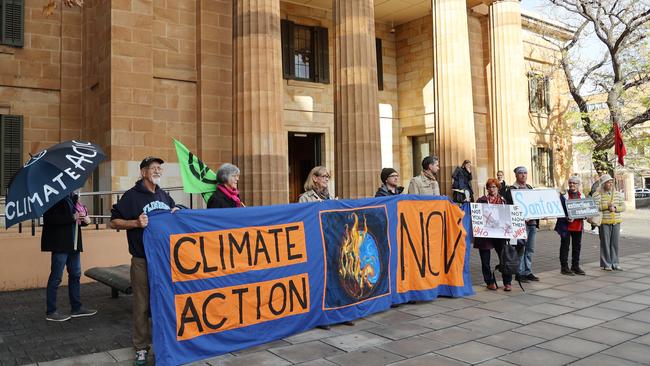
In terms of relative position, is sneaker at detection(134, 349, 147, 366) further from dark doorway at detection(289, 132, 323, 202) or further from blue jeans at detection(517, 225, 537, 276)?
dark doorway at detection(289, 132, 323, 202)

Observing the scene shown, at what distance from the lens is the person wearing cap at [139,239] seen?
4.57 metres

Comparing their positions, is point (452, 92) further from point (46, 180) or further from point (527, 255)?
point (46, 180)

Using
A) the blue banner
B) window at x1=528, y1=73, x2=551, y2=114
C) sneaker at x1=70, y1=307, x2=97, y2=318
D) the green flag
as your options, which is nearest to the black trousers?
the blue banner

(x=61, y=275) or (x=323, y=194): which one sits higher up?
(x=323, y=194)

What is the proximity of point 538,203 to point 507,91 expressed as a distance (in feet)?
31.2

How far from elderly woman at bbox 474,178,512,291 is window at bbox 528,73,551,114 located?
1608 cm

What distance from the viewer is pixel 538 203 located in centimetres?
870

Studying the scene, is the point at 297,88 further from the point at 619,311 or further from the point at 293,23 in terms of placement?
the point at 619,311

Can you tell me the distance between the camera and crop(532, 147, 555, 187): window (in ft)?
71.8

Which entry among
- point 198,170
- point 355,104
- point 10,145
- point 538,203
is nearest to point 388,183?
point 198,170

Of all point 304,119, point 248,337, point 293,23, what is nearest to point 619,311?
point 248,337

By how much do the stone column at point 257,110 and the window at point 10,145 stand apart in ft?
17.4

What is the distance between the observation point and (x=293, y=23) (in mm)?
16453

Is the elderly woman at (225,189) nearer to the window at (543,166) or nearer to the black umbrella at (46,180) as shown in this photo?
the black umbrella at (46,180)
